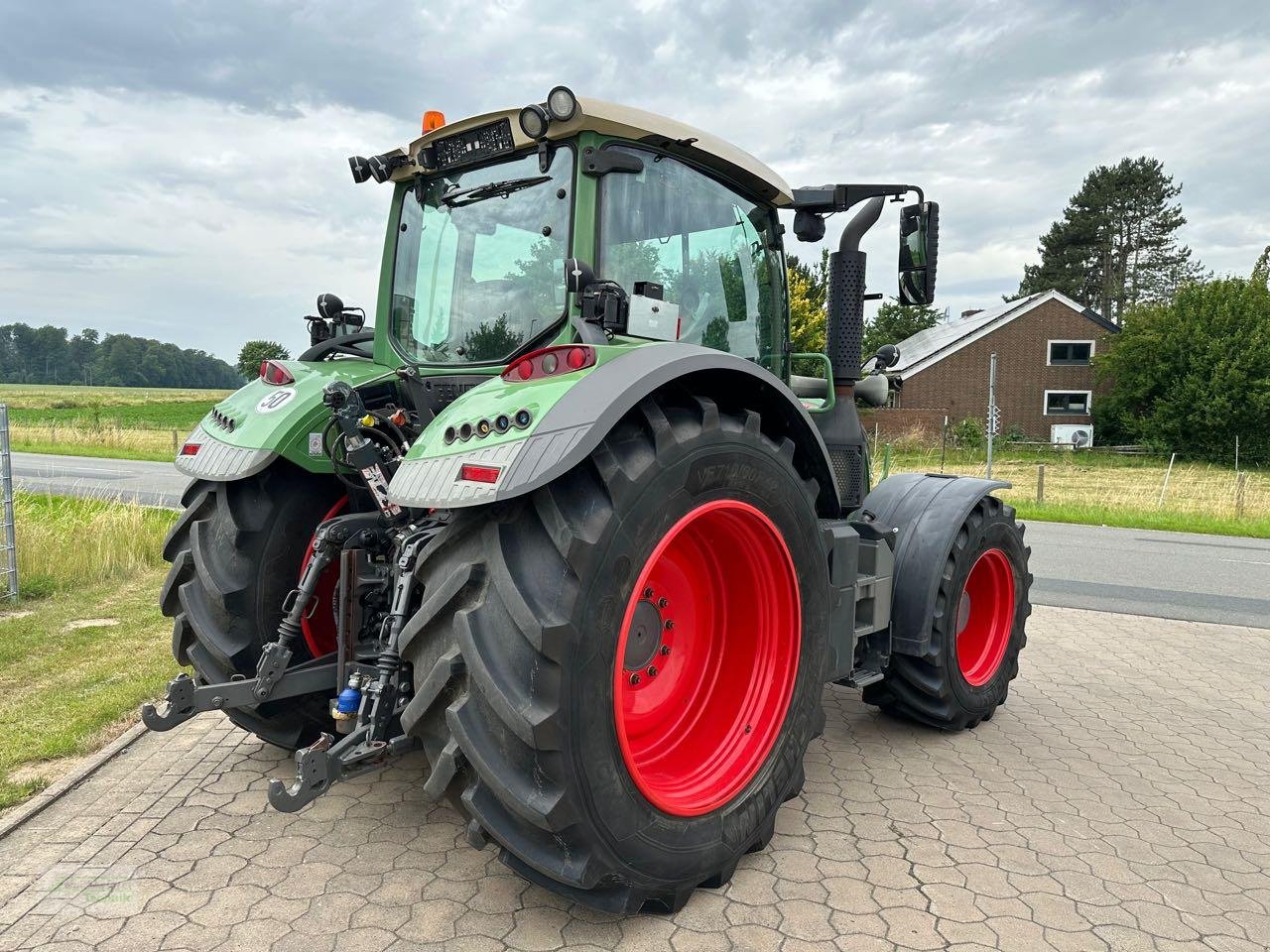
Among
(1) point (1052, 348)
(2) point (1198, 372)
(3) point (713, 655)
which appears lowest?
(3) point (713, 655)

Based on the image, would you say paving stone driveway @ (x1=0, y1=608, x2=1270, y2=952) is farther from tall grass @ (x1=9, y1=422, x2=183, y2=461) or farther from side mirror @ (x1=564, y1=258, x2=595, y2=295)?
tall grass @ (x1=9, y1=422, x2=183, y2=461)

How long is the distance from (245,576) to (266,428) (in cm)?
54

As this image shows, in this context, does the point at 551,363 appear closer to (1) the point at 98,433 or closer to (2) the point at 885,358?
(2) the point at 885,358

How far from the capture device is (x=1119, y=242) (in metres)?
50.2

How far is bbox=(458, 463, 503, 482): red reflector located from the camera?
86.6 inches

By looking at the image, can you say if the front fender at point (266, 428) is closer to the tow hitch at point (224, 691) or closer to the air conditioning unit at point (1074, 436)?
the tow hitch at point (224, 691)

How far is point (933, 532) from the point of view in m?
3.94

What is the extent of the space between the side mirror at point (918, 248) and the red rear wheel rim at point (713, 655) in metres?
1.51

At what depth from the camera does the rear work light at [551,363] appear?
8.21 ft

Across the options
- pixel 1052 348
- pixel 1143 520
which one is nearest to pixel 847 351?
pixel 1143 520

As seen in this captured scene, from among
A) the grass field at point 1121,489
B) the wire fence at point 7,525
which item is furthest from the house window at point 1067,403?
the wire fence at point 7,525

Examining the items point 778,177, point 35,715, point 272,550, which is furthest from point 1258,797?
point 35,715

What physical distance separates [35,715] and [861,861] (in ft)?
12.5

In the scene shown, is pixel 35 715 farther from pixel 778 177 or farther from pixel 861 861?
pixel 778 177
